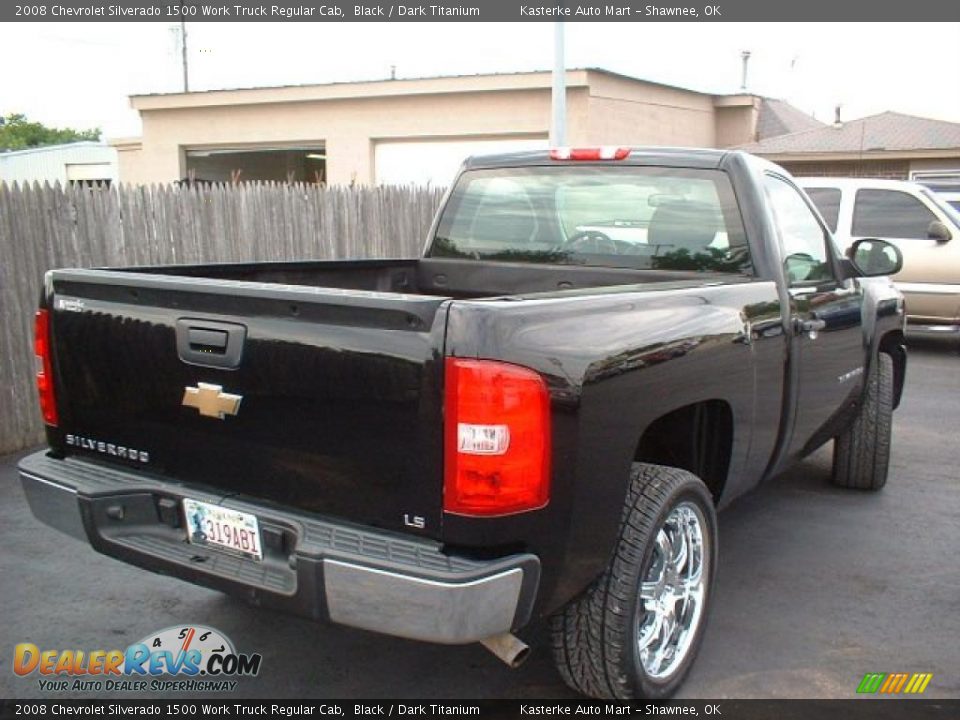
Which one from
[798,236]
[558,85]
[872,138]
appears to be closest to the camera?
[798,236]

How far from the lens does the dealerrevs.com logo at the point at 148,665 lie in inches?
133

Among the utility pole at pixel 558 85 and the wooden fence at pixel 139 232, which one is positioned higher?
the utility pole at pixel 558 85

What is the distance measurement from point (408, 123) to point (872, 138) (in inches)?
415

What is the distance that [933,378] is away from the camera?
31.3ft

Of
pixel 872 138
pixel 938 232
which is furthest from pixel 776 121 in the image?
pixel 938 232

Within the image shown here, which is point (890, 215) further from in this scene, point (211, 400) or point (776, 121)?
point (776, 121)

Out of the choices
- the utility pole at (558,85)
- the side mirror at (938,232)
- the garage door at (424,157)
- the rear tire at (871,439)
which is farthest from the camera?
the garage door at (424,157)

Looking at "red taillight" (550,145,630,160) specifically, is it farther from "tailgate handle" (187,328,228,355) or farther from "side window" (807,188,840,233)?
"side window" (807,188,840,233)

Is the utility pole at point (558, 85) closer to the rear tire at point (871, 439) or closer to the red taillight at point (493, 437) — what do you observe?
the rear tire at point (871, 439)

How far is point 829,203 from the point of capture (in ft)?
36.4

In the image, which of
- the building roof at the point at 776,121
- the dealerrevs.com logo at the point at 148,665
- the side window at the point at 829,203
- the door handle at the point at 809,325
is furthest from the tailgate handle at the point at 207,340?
the building roof at the point at 776,121

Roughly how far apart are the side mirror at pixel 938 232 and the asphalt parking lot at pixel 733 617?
607 cm

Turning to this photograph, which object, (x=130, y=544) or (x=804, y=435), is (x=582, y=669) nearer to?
(x=130, y=544)

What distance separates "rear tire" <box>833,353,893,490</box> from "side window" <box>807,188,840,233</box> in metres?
5.86
